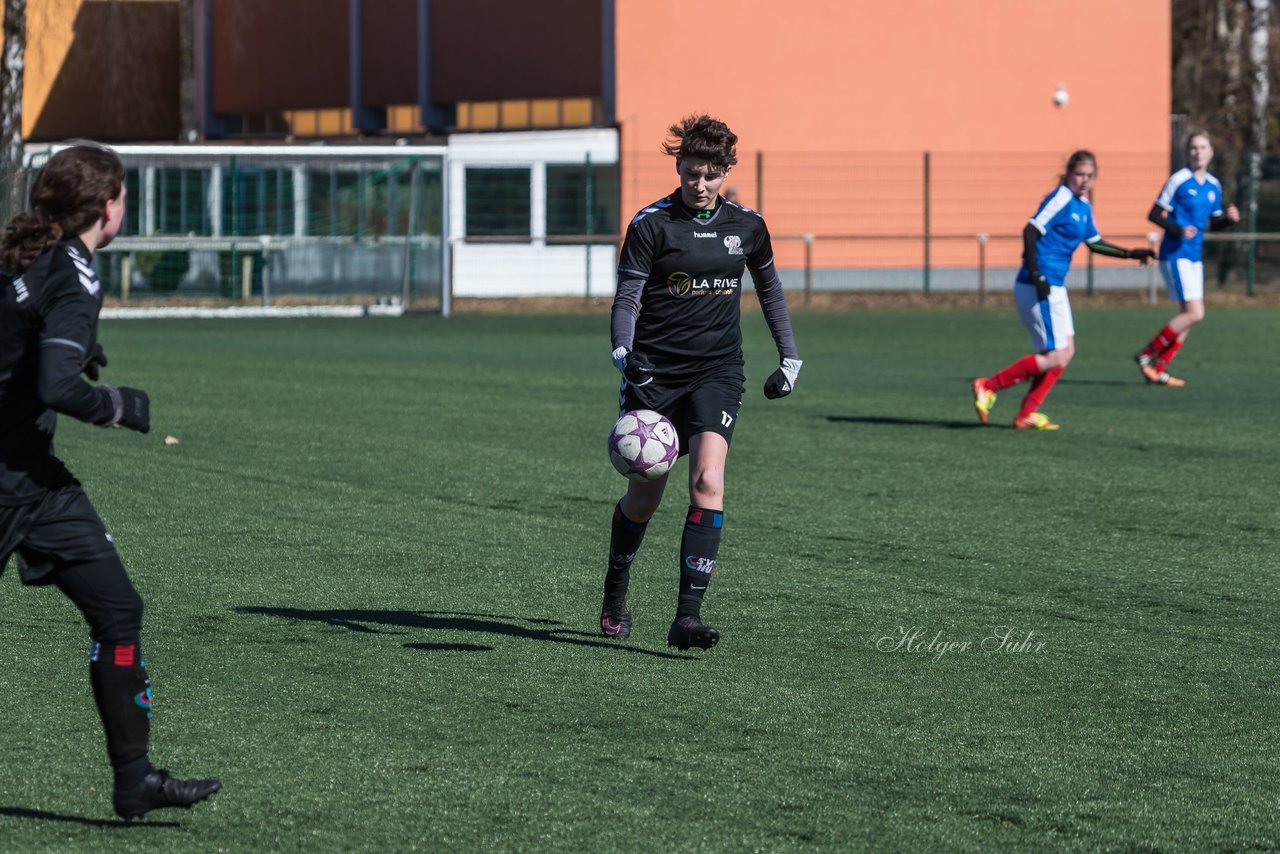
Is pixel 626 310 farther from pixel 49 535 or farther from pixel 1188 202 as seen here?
pixel 1188 202

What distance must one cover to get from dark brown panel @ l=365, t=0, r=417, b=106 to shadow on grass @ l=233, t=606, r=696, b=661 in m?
32.4

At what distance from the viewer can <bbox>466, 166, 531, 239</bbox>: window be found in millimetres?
34250

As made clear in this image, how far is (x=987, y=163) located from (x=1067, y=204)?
22742mm

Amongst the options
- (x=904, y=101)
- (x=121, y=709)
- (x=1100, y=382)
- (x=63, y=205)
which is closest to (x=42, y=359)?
(x=63, y=205)

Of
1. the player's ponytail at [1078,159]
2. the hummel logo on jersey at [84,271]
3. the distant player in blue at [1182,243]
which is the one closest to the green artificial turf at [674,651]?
the hummel logo on jersey at [84,271]

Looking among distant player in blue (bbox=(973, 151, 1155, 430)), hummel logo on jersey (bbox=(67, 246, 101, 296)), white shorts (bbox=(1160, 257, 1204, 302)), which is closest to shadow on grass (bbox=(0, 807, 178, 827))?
hummel logo on jersey (bbox=(67, 246, 101, 296))

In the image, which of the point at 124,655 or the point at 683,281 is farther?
the point at 683,281

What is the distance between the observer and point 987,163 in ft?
120

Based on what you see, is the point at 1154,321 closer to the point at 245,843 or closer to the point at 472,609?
the point at 472,609

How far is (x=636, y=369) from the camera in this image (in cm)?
696

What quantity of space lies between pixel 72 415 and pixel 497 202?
30002 millimetres

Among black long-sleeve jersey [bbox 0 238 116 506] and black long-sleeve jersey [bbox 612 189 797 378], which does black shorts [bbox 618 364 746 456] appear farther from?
black long-sleeve jersey [bbox 0 238 116 506]

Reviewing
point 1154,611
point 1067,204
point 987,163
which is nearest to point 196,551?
point 1154,611

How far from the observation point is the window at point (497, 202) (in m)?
34.2
